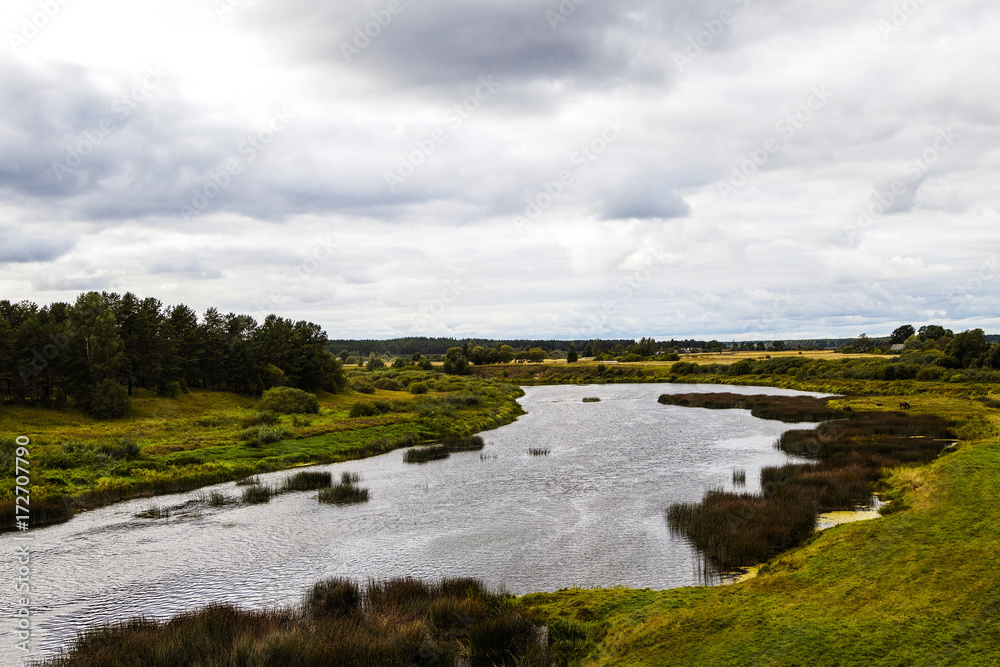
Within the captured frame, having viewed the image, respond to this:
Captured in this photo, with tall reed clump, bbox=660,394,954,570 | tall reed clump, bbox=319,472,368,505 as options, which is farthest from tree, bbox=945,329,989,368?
tall reed clump, bbox=319,472,368,505

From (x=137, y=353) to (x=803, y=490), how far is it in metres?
50.2

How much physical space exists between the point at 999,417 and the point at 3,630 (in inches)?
2014

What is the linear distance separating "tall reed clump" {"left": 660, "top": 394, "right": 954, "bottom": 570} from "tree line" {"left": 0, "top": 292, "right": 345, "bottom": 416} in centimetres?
4049

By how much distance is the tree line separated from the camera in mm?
39344

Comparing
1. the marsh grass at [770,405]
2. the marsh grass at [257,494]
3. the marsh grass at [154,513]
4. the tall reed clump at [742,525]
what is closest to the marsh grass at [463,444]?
the marsh grass at [257,494]

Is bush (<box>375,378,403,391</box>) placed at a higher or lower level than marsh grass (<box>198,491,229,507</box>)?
higher

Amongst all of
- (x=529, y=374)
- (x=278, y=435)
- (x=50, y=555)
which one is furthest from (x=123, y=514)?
(x=529, y=374)

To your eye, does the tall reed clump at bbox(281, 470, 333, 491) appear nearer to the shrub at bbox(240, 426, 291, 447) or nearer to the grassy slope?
the shrub at bbox(240, 426, 291, 447)

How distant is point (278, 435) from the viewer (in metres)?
36.9

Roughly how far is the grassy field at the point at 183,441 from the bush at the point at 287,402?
1638 millimetres

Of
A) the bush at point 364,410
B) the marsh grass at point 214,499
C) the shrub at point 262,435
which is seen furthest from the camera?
the bush at point 364,410

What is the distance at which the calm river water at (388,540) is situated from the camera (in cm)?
1446

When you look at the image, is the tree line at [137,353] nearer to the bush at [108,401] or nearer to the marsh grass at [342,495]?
the bush at [108,401]

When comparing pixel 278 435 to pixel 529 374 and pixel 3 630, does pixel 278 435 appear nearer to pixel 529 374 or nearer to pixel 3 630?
pixel 3 630
